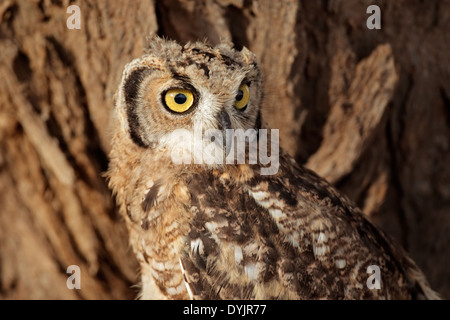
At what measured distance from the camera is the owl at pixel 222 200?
1756 mm

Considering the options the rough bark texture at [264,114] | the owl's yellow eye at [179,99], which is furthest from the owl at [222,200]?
the rough bark texture at [264,114]

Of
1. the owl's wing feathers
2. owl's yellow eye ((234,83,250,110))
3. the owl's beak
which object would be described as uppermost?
owl's yellow eye ((234,83,250,110))

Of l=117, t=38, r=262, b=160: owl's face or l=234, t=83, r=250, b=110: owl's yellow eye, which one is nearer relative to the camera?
l=117, t=38, r=262, b=160: owl's face

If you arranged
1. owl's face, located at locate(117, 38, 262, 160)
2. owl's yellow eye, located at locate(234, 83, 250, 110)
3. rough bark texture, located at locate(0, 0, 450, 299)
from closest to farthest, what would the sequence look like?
owl's face, located at locate(117, 38, 262, 160)
owl's yellow eye, located at locate(234, 83, 250, 110)
rough bark texture, located at locate(0, 0, 450, 299)

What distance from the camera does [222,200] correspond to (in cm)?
183

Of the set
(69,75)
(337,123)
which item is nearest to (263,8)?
(337,123)

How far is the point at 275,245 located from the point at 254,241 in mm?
73

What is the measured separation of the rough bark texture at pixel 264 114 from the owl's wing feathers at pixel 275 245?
1.51 feet

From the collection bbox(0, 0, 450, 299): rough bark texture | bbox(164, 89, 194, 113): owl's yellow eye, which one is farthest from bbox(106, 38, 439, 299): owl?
bbox(0, 0, 450, 299): rough bark texture

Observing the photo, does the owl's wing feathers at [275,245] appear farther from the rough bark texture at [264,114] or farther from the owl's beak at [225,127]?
the rough bark texture at [264,114]

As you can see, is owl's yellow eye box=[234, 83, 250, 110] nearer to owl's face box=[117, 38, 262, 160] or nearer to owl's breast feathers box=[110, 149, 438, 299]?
owl's face box=[117, 38, 262, 160]

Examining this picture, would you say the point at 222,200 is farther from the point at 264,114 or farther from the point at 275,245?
the point at 264,114

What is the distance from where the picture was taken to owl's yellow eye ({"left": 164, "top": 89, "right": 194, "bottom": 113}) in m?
1.73

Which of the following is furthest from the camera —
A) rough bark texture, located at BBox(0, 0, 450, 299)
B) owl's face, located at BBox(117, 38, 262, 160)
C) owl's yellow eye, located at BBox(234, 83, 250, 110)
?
rough bark texture, located at BBox(0, 0, 450, 299)
